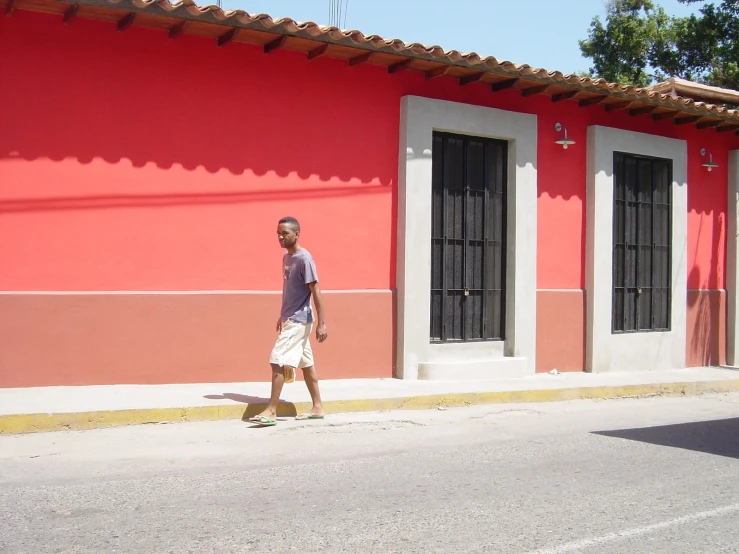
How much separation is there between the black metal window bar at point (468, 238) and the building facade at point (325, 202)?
3cm

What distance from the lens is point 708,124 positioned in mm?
13312

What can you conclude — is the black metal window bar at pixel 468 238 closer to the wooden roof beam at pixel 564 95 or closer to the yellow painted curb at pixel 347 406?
the wooden roof beam at pixel 564 95

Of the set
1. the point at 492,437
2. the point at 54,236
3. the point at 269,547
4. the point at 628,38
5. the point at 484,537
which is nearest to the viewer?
the point at 269,547

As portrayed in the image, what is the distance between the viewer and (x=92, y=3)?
25.5 ft

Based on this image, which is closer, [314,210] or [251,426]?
[251,426]

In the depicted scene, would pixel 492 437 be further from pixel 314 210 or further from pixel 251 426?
pixel 314 210

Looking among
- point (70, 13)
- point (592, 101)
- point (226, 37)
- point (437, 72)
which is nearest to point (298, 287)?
point (226, 37)

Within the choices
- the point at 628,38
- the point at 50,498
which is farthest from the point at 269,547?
the point at 628,38

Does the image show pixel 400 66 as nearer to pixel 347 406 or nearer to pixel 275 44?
pixel 275 44

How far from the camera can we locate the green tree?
23.2 meters

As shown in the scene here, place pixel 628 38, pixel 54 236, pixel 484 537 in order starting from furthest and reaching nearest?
pixel 628 38 < pixel 54 236 < pixel 484 537

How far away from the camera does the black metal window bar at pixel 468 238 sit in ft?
35.0

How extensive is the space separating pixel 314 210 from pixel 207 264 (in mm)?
1403

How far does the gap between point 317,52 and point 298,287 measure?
3175 mm
